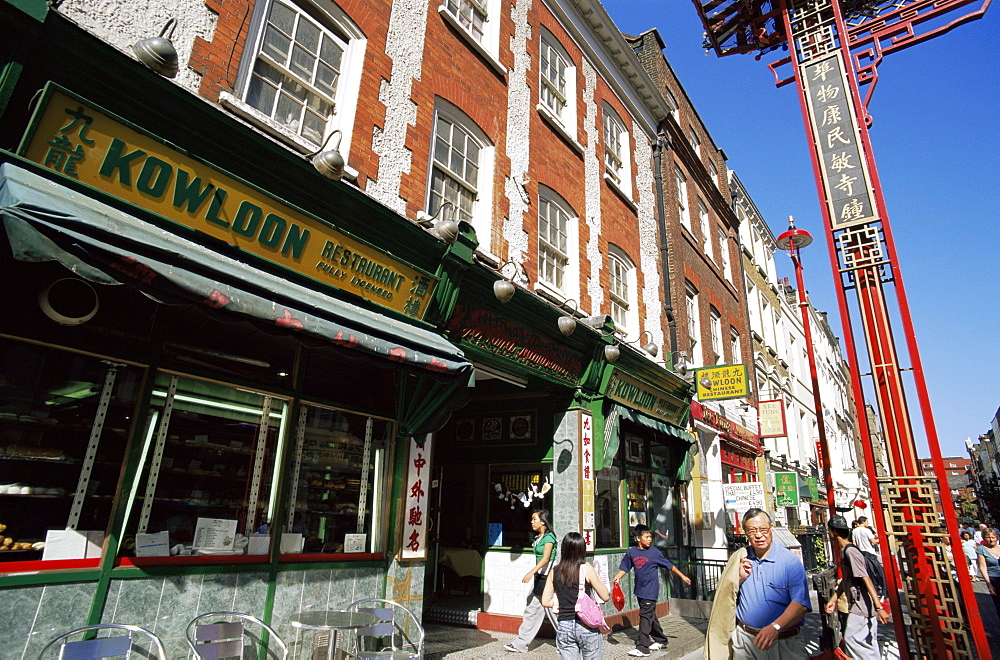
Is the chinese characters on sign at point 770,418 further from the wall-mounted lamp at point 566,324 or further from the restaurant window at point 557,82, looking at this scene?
the wall-mounted lamp at point 566,324

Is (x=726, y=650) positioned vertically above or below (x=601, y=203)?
below

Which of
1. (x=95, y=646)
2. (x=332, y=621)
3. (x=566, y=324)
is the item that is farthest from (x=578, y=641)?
(x=566, y=324)

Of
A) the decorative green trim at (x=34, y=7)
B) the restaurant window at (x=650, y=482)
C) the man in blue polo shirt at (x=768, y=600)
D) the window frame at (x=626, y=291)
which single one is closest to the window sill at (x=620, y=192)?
the window frame at (x=626, y=291)

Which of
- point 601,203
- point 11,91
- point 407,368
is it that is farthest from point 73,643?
point 601,203

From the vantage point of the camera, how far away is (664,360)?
13164 mm

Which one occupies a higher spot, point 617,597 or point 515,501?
point 515,501

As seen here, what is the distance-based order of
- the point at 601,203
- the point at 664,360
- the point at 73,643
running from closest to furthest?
the point at 73,643 → the point at 601,203 → the point at 664,360

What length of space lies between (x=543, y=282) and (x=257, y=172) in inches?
207

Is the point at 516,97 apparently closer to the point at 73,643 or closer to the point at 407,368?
the point at 407,368

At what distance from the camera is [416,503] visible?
6.79 m

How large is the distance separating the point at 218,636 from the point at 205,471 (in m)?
1.38

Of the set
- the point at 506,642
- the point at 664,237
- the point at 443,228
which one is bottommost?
the point at 506,642

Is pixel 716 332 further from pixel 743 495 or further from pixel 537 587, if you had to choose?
pixel 537 587

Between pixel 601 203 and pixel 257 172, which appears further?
pixel 601 203
